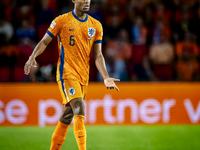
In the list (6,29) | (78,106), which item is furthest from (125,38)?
(78,106)

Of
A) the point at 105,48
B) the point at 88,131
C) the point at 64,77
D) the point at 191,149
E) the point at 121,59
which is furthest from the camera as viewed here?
the point at 105,48

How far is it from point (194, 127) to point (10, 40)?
216 inches

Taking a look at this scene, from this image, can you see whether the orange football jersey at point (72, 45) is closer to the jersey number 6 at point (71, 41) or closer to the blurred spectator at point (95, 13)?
the jersey number 6 at point (71, 41)

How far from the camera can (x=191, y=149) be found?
16.0 feet

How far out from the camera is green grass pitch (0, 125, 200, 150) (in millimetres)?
5109

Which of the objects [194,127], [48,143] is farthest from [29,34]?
[194,127]

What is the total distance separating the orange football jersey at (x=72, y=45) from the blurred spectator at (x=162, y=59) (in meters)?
4.83

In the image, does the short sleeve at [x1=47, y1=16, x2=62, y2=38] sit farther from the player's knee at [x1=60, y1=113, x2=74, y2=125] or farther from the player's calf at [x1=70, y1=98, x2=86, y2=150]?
the player's knee at [x1=60, y1=113, x2=74, y2=125]

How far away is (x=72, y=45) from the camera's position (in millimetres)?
3725

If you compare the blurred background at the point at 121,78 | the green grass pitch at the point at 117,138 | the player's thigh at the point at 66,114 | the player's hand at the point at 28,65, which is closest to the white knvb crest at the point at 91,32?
the player's hand at the point at 28,65

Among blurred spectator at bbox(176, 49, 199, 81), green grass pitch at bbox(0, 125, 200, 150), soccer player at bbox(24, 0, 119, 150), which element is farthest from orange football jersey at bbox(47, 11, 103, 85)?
blurred spectator at bbox(176, 49, 199, 81)

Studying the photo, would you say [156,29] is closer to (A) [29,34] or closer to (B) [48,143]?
(A) [29,34]

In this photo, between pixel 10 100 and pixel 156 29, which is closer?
pixel 10 100

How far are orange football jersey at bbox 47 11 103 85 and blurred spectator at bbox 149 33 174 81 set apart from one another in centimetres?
483
